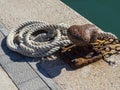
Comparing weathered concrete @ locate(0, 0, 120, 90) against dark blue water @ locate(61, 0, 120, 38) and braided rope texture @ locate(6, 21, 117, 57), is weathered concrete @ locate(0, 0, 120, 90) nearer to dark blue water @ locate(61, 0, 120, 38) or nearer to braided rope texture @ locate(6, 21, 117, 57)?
braided rope texture @ locate(6, 21, 117, 57)

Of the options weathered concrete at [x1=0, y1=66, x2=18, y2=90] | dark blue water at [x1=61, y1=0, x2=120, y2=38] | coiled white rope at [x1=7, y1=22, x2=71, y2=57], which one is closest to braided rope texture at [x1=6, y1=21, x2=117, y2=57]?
coiled white rope at [x1=7, y1=22, x2=71, y2=57]

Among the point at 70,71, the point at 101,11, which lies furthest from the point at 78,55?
the point at 101,11

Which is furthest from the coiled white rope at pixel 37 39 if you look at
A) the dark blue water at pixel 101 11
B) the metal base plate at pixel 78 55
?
the dark blue water at pixel 101 11

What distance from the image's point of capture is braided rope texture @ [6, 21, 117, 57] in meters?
5.08

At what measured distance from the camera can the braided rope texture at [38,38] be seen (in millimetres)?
5080

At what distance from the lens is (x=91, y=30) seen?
4848 mm

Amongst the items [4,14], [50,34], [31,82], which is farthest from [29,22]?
[31,82]

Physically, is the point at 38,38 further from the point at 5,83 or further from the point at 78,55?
the point at 5,83

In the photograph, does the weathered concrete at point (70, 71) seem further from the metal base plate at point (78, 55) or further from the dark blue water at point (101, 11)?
the dark blue water at point (101, 11)

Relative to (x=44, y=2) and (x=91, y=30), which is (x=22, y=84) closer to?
(x=91, y=30)

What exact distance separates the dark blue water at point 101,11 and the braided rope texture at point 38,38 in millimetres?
1886

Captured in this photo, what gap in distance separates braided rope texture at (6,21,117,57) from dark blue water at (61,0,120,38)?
1.89m

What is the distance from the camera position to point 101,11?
25.2 ft

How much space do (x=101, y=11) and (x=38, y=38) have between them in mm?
2678
